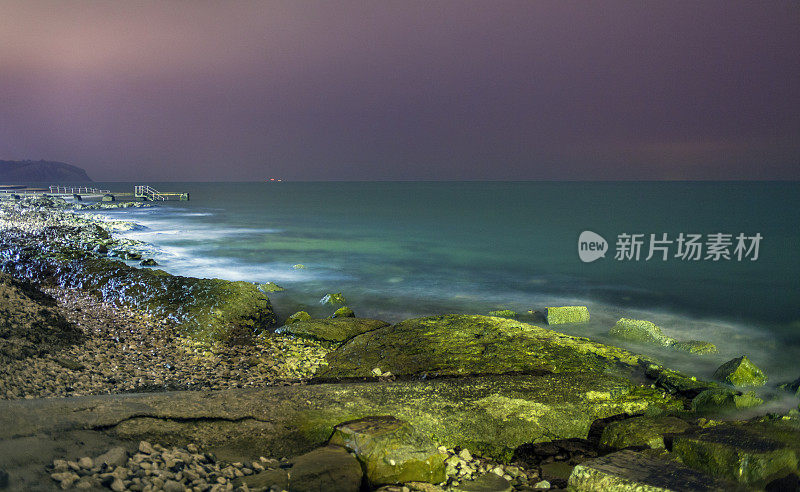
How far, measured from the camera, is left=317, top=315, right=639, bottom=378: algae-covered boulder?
7.57m

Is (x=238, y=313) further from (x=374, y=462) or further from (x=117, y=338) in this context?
(x=374, y=462)

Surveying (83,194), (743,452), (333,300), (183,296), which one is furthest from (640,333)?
(83,194)

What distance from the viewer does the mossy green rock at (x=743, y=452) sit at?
14.8ft

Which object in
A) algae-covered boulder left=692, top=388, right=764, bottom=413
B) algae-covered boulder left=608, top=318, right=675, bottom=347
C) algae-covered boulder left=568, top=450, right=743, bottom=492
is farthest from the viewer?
algae-covered boulder left=608, top=318, right=675, bottom=347

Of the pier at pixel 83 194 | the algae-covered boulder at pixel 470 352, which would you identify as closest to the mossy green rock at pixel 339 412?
the algae-covered boulder at pixel 470 352

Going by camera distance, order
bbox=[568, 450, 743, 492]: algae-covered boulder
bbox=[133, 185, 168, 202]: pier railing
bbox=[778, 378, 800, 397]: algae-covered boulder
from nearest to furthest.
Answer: bbox=[568, 450, 743, 492]: algae-covered boulder → bbox=[778, 378, 800, 397]: algae-covered boulder → bbox=[133, 185, 168, 202]: pier railing

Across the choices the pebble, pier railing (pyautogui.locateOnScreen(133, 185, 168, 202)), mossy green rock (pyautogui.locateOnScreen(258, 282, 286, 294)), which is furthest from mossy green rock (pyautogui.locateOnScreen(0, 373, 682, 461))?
pier railing (pyautogui.locateOnScreen(133, 185, 168, 202))

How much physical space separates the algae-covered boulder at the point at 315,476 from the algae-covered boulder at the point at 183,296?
607 centimetres

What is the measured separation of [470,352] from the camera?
8.00m

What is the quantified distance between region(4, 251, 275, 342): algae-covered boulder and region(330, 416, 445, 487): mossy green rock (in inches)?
231

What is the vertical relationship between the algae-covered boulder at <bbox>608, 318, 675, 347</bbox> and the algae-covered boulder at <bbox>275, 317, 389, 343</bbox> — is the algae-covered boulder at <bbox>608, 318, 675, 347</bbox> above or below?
above

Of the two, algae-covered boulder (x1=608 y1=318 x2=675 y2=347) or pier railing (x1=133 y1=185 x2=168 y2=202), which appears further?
pier railing (x1=133 y1=185 x2=168 y2=202)

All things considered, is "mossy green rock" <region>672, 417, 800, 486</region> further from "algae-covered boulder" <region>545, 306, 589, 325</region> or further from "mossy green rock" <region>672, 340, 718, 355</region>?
"algae-covered boulder" <region>545, 306, 589, 325</region>

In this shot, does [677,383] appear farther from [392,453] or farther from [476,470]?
[392,453]
